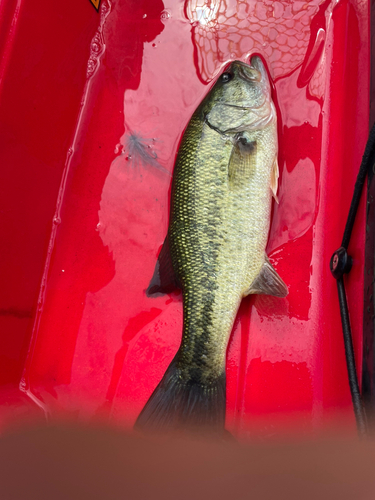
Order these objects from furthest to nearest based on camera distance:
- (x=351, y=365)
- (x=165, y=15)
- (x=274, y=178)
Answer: (x=165, y=15)
(x=274, y=178)
(x=351, y=365)

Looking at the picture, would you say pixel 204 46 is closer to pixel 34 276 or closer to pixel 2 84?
pixel 2 84

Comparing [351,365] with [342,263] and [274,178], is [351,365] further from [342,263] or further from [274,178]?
[274,178]

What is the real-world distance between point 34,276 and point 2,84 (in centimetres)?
87

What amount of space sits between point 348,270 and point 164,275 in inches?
31.0

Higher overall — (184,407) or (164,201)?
(164,201)

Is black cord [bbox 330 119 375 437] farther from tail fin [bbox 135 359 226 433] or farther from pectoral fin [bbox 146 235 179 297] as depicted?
pectoral fin [bbox 146 235 179 297]

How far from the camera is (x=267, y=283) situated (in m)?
1.56

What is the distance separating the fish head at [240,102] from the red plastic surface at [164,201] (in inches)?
6.5

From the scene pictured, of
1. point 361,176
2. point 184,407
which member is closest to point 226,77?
point 361,176

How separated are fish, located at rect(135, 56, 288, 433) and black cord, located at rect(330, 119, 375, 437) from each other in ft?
0.76

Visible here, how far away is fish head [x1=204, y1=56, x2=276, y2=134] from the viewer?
163cm

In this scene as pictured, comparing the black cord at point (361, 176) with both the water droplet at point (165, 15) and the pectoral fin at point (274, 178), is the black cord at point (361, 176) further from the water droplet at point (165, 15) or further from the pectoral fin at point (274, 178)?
the water droplet at point (165, 15)

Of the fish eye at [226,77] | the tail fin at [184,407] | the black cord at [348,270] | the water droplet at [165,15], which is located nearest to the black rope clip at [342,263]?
the black cord at [348,270]

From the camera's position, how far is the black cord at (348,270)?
1203 mm
